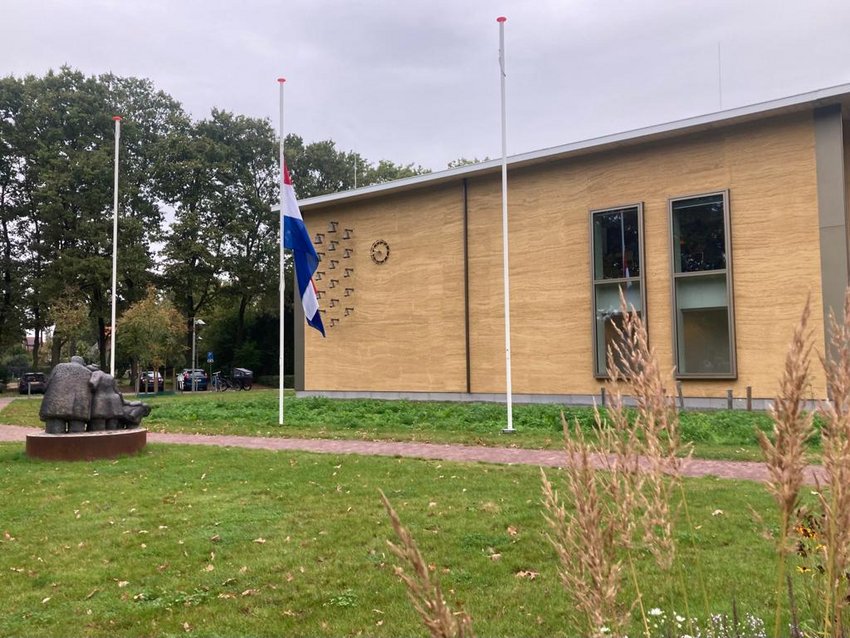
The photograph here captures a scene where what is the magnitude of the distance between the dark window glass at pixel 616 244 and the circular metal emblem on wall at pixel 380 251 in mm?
7551

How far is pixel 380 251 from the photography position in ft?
81.6

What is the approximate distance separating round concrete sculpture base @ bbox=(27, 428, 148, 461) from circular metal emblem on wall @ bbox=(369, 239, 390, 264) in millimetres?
14684

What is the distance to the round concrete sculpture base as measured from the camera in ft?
35.0

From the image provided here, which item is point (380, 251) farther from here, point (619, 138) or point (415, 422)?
point (415, 422)

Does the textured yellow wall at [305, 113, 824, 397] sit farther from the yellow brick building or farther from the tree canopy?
the tree canopy

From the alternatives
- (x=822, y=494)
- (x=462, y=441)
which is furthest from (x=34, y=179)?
(x=822, y=494)

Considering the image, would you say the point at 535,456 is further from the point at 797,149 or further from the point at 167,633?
the point at 797,149

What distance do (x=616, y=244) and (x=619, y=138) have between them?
2.91 meters

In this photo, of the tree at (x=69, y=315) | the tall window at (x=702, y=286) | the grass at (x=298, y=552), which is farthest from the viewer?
the tree at (x=69, y=315)

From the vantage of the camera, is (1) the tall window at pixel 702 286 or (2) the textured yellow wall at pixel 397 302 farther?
(2) the textured yellow wall at pixel 397 302

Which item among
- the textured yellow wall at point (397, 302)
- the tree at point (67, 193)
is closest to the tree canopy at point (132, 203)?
the tree at point (67, 193)

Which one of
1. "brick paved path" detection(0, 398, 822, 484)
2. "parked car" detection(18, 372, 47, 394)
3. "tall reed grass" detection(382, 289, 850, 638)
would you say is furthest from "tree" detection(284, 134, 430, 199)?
"tall reed grass" detection(382, 289, 850, 638)

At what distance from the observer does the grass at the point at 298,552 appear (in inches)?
169

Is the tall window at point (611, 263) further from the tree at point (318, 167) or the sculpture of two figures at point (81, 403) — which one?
the tree at point (318, 167)
